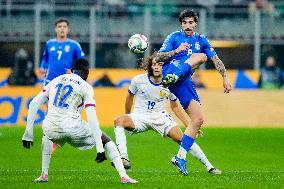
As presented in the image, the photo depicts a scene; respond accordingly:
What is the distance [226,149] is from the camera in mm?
17938

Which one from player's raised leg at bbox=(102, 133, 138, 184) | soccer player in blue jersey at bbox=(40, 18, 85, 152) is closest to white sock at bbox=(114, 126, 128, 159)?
player's raised leg at bbox=(102, 133, 138, 184)

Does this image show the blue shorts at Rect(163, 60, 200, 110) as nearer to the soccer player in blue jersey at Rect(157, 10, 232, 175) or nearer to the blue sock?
the soccer player in blue jersey at Rect(157, 10, 232, 175)

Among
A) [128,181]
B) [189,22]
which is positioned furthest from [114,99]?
[128,181]

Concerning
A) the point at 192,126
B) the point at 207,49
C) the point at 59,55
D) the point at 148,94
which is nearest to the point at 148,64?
the point at 148,94

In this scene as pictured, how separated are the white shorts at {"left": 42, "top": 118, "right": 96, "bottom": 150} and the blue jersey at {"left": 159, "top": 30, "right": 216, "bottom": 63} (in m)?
2.11

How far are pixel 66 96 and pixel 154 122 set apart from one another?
10.7ft

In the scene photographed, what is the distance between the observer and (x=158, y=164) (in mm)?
14727

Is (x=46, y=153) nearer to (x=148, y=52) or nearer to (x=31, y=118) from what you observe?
(x=31, y=118)

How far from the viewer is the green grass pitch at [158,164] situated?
11.1m

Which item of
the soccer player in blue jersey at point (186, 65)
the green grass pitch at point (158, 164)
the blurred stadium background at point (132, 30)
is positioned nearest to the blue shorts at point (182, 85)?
the soccer player in blue jersey at point (186, 65)

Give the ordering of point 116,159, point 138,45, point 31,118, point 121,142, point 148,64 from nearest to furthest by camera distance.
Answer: point 116,159
point 31,118
point 121,142
point 138,45
point 148,64

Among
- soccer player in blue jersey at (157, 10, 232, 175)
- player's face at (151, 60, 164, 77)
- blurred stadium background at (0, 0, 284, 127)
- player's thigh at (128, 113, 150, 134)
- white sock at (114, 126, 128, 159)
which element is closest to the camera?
soccer player in blue jersey at (157, 10, 232, 175)

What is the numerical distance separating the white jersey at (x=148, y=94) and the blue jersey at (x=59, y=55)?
405 centimetres

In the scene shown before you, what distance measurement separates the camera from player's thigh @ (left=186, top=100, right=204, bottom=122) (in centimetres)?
1241
